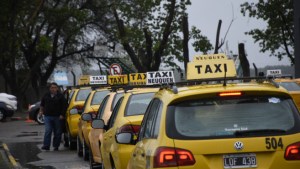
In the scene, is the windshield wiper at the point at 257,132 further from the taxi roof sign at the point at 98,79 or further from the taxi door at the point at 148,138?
the taxi roof sign at the point at 98,79

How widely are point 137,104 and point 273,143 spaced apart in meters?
4.80

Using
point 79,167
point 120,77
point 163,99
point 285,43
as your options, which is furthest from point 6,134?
point 285,43

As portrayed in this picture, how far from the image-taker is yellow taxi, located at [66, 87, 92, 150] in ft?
57.0

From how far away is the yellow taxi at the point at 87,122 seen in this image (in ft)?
47.2

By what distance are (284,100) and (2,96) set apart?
2844 centimetres

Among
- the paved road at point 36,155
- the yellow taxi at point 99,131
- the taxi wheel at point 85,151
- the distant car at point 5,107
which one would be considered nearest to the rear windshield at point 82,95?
the paved road at point 36,155

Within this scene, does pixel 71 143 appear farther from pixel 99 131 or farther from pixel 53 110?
pixel 99 131

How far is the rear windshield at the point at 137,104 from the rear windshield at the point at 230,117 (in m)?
4.14

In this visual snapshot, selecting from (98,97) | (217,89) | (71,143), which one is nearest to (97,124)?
(217,89)

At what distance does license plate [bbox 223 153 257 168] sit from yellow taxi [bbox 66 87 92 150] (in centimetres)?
1127

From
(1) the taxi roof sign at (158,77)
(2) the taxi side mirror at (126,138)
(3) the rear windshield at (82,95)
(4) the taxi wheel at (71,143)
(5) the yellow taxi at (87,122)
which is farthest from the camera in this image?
(3) the rear windshield at (82,95)

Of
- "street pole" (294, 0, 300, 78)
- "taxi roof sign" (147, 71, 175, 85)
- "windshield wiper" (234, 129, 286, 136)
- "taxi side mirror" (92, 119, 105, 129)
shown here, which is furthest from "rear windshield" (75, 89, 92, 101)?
"street pole" (294, 0, 300, 78)

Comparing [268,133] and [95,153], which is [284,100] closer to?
[268,133]

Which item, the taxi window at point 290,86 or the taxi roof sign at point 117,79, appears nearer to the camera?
the taxi window at point 290,86
